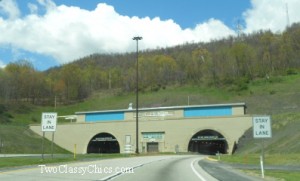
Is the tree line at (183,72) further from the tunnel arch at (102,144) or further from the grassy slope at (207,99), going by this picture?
the tunnel arch at (102,144)

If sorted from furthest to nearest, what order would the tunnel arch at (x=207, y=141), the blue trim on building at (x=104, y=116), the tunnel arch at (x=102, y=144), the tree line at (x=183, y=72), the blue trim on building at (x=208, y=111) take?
1. the tree line at (x=183, y=72)
2. the tunnel arch at (x=102, y=144)
3. the blue trim on building at (x=104, y=116)
4. the tunnel arch at (x=207, y=141)
5. the blue trim on building at (x=208, y=111)

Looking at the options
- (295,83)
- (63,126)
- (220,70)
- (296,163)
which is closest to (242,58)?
(220,70)

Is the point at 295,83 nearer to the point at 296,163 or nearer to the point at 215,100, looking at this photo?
the point at 215,100

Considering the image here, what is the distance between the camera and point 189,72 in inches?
6594

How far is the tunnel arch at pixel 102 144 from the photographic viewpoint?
88312 mm

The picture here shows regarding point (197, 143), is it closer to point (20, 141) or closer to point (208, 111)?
point (208, 111)

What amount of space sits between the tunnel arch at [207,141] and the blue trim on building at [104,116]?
50.7ft

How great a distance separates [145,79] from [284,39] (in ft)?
183

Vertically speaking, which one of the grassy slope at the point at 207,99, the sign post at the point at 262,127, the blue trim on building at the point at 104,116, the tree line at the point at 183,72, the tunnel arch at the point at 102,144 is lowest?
the tunnel arch at the point at 102,144

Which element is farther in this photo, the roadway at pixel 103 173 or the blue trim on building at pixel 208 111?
the blue trim on building at pixel 208 111

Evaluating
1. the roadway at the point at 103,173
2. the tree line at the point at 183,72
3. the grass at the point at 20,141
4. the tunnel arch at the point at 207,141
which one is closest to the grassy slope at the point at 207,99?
the grass at the point at 20,141

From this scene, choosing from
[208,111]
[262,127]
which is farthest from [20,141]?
[262,127]

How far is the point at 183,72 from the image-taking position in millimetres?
168000

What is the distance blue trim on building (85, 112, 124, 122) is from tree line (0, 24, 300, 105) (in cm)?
5456
